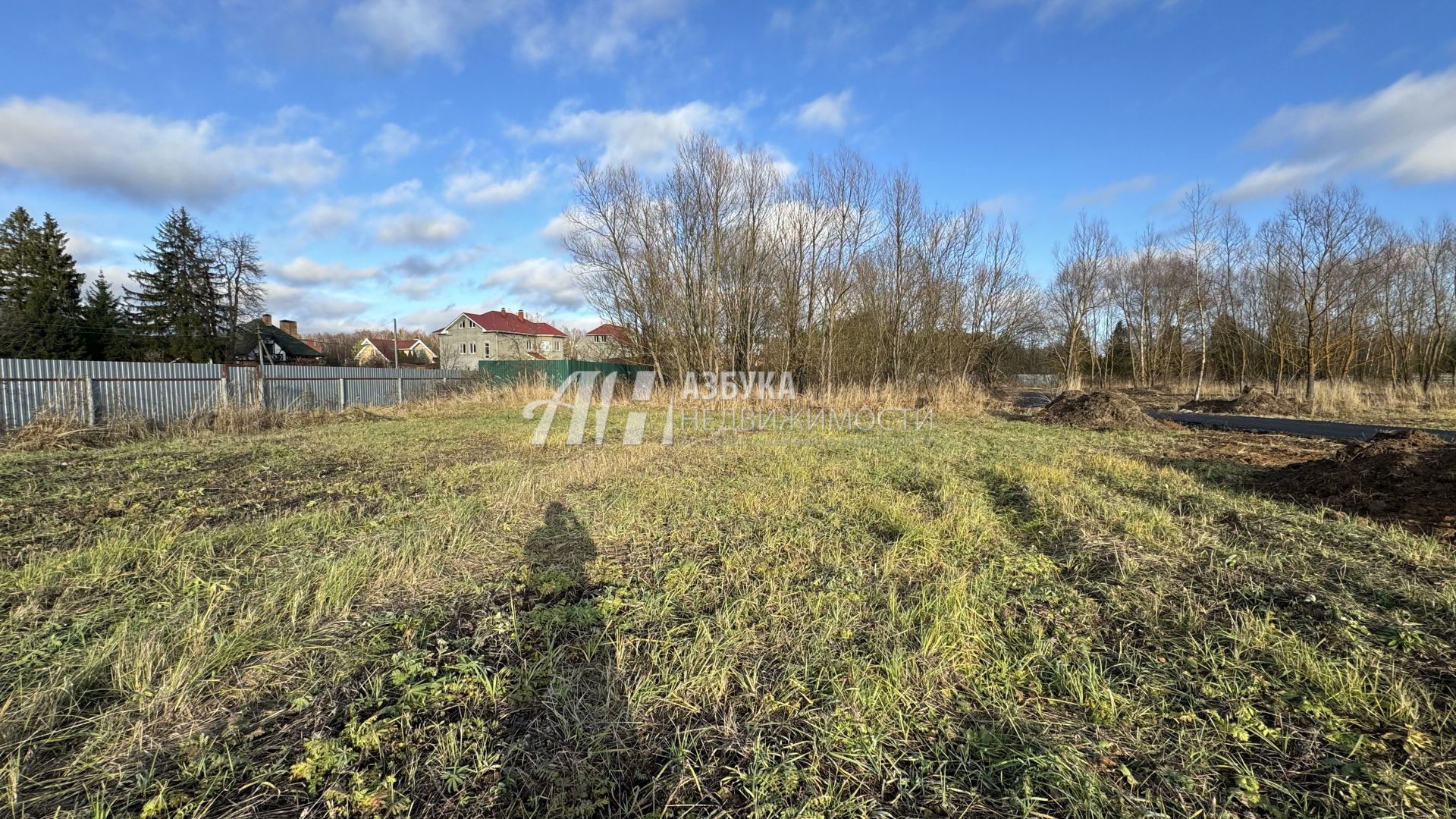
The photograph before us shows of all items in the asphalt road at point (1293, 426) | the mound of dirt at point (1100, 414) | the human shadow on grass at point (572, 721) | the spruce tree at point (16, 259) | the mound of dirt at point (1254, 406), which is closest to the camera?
the human shadow on grass at point (572, 721)

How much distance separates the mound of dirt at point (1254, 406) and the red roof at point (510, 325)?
52217 millimetres

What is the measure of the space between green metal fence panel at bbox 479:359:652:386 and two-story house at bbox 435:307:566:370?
24.8 meters

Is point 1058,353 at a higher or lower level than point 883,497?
higher

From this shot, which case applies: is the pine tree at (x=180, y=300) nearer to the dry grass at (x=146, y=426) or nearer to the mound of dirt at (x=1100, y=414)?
the dry grass at (x=146, y=426)

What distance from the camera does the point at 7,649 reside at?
2389 millimetres

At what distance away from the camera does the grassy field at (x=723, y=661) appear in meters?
1.73

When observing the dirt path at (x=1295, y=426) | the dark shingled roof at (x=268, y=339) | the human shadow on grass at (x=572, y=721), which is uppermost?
the dark shingled roof at (x=268, y=339)

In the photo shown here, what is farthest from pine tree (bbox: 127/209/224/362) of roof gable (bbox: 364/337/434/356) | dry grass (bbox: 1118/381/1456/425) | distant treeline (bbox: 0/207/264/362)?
dry grass (bbox: 1118/381/1456/425)

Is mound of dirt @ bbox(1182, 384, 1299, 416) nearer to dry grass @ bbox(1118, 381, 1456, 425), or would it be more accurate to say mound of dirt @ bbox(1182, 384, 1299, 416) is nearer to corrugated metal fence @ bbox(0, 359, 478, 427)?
dry grass @ bbox(1118, 381, 1456, 425)

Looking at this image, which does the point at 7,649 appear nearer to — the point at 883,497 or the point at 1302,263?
the point at 883,497

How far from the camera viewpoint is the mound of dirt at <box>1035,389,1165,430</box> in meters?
12.0

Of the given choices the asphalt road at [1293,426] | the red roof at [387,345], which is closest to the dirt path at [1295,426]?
the asphalt road at [1293,426]

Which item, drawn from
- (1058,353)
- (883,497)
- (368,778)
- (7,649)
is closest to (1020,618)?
(883,497)

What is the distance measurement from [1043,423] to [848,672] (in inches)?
523
